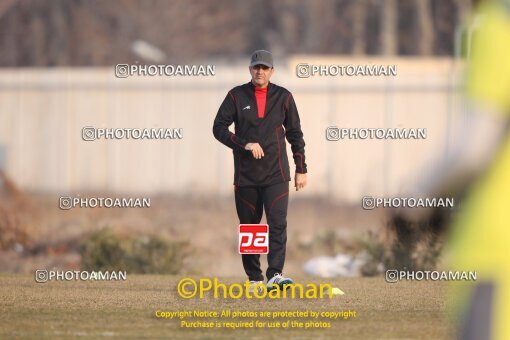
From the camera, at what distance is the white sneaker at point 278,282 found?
34.6ft

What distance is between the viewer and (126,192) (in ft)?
63.7

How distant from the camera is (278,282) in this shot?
10.6 metres

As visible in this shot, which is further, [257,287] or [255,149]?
[257,287]

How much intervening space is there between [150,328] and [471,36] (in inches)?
173

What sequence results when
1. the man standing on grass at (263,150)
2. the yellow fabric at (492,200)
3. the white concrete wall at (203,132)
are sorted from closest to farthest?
the yellow fabric at (492,200) < the man standing on grass at (263,150) < the white concrete wall at (203,132)

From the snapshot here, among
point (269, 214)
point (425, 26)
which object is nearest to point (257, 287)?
point (269, 214)

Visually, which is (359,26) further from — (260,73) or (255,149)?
(255,149)

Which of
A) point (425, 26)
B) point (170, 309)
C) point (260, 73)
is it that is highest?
point (425, 26)

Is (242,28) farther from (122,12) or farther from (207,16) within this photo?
(122,12)

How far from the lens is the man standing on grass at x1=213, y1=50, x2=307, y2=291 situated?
10.5m

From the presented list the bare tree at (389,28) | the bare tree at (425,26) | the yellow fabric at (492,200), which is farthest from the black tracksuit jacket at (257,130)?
the bare tree at (425,26)

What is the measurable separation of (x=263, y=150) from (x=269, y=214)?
1.65ft

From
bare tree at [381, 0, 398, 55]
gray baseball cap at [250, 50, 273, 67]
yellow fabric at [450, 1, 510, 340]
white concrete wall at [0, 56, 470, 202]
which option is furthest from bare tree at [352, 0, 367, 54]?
yellow fabric at [450, 1, 510, 340]

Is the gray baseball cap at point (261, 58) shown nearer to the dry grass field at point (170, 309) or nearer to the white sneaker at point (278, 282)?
the white sneaker at point (278, 282)
